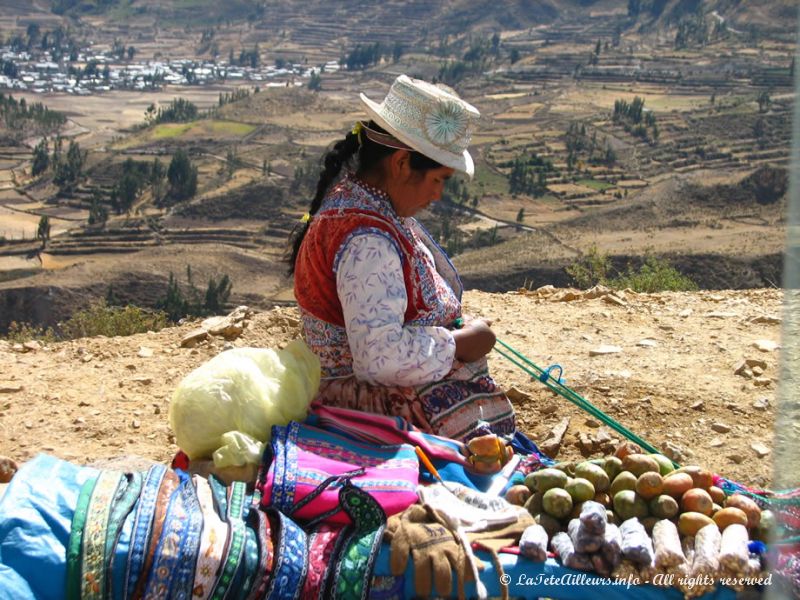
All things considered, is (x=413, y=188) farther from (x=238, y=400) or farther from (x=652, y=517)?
(x=652, y=517)

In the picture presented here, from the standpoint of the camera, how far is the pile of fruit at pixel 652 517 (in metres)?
2.08

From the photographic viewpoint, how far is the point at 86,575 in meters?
1.89

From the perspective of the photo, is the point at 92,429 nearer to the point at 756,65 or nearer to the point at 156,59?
the point at 756,65

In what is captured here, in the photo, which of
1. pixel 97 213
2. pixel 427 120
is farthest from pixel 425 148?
pixel 97 213

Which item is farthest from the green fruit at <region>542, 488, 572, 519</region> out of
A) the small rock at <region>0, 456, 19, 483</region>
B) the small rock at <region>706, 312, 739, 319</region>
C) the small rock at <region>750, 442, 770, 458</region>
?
the small rock at <region>706, 312, 739, 319</region>

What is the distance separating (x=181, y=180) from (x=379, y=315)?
2158 inches

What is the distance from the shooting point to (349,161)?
2740 mm

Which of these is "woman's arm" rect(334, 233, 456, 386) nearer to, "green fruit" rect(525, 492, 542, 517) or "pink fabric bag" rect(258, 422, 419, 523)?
"pink fabric bag" rect(258, 422, 419, 523)

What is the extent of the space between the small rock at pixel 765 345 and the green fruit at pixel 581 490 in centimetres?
227

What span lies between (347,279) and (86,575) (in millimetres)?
970

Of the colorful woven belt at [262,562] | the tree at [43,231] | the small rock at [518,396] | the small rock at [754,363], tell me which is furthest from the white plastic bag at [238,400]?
the tree at [43,231]

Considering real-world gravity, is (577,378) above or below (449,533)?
below

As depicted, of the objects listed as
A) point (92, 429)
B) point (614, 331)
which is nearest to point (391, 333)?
point (92, 429)

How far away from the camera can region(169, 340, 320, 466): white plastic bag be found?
2424 millimetres
